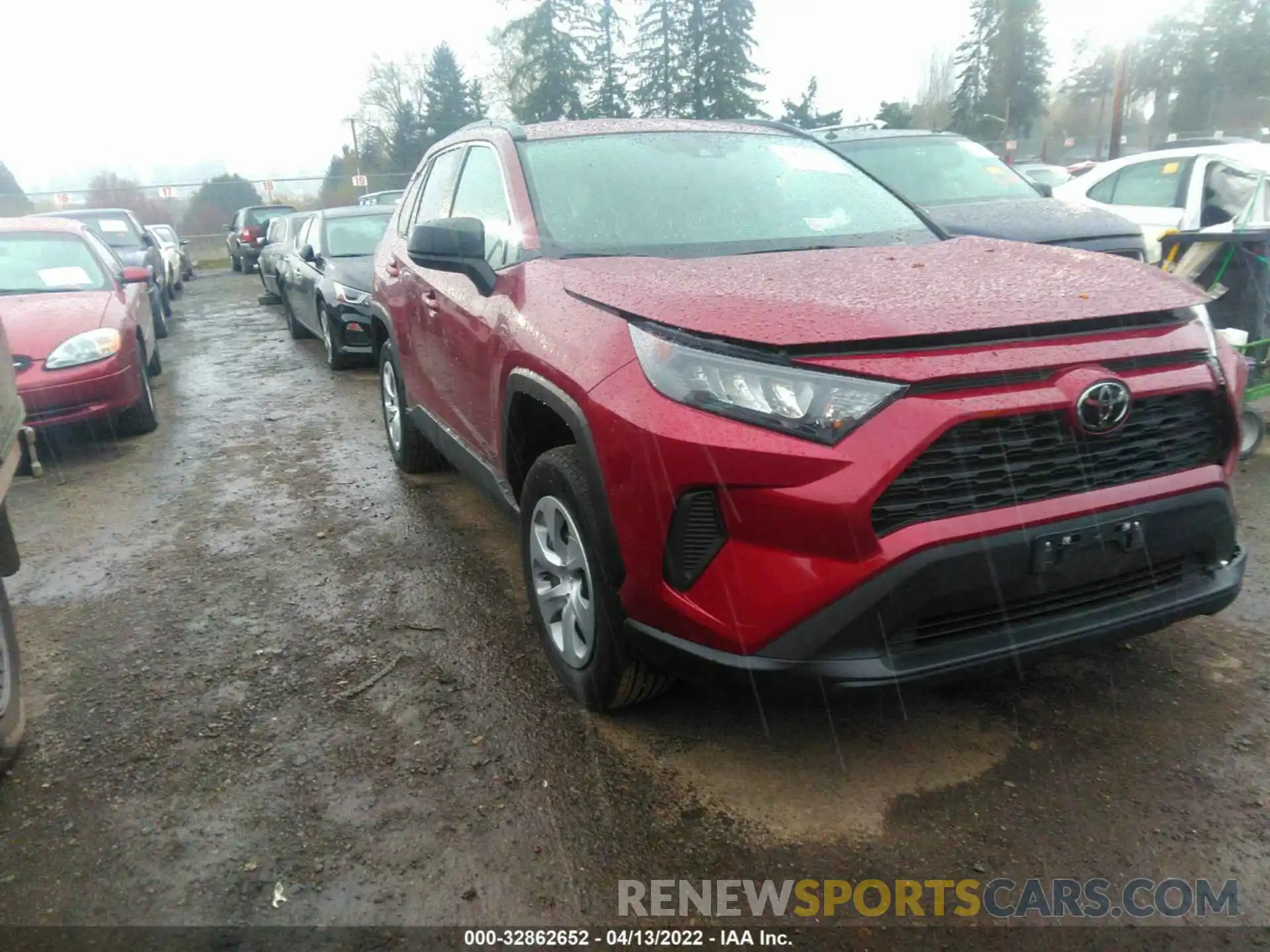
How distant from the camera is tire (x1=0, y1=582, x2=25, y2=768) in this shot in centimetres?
274

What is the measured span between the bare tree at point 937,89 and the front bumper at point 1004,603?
63.4m

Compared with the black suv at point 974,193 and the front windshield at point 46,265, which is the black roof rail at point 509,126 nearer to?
the black suv at point 974,193

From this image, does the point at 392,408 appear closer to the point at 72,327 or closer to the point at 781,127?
the point at 72,327

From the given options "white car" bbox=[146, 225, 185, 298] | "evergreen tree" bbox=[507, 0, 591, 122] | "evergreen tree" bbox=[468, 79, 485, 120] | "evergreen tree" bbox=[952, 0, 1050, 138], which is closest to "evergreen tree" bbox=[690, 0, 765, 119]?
"evergreen tree" bbox=[507, 0, 591, 122]

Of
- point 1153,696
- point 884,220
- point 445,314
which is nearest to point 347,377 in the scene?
point 445,314

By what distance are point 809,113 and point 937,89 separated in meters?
44.9

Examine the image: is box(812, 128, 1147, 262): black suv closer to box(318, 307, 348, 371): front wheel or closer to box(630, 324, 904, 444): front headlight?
box(630, 324, 904, 444): front headlight

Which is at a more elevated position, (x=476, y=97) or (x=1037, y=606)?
(x=476, y=97)

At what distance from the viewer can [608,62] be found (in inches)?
1607

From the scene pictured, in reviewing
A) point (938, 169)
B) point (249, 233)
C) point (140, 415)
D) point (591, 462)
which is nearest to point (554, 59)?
point (249, 233)

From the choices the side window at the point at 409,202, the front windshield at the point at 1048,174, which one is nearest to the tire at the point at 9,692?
the side window at the point at 409,202

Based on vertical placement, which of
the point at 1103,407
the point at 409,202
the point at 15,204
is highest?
the point at 409,202

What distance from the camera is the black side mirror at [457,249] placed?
3.22 metres

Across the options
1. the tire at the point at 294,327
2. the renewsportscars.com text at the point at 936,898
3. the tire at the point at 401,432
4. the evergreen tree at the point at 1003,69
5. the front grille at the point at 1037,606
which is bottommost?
the tire at the point at 294,327
